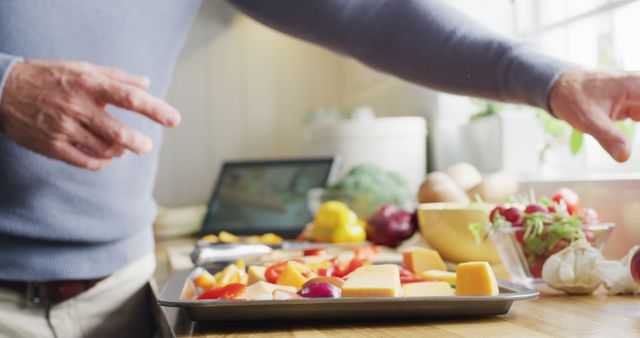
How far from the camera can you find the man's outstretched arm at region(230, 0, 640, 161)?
0.82m

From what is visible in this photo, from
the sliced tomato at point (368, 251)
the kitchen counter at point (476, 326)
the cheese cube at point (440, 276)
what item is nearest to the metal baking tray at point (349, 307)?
the kitchen counter at point (476, 326)

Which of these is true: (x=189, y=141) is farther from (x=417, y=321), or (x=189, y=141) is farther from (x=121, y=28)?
(x=417, y=321)

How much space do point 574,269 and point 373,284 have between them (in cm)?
28

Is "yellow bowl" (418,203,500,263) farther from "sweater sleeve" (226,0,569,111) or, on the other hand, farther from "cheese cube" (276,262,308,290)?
"cheese cube" (276,262,308,290)

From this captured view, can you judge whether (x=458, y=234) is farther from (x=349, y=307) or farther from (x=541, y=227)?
(x=349, y=307)

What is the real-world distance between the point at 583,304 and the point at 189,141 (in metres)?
2.53

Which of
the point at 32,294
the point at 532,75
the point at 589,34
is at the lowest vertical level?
the point at 32,294

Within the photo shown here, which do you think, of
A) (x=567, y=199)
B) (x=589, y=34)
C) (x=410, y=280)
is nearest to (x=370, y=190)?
(x=589, y=34)

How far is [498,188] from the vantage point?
54.0 inches

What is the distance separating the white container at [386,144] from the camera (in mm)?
2012

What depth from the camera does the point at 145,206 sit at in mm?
1232

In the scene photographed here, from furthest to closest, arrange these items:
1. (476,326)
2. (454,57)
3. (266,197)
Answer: (266,197), (454,57), (476,326)

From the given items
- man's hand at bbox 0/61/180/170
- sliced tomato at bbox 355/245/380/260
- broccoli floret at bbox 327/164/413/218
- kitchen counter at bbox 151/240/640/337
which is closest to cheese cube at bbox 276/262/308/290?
kitchen counter at bbox 151/240/640/337

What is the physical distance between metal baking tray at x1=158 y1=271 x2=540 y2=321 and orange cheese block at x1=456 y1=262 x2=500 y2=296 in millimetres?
16
